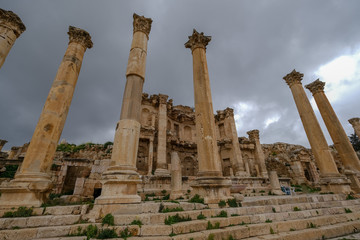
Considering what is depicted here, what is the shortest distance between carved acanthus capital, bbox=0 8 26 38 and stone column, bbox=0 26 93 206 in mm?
2329

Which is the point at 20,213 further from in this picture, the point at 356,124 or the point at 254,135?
the point at 356,124

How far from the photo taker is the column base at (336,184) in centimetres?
920

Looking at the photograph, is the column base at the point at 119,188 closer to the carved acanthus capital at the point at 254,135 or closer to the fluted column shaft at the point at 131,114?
the fluted column shaft at the point at 131,114

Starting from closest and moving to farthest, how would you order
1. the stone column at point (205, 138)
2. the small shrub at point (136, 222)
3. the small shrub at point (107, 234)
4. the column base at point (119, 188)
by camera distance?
the small shrub at point (107, 234) → the small shrub at point (136, 222) → the column base at point (119, 188) → the stone column at point (205, 138)

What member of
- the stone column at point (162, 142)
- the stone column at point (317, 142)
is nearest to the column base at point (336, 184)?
the stone column at point (317, 142)

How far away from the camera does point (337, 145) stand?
39.3ft

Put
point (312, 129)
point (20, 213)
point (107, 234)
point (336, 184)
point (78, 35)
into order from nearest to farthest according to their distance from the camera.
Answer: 1. point (107, 234)
2. point (20, 213)
3. point (78, 35)
4. point (336, 184)
5. point (312, 129)

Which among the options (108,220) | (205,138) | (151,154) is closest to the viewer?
(108,220)

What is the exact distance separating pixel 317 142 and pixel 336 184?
257 centimetres

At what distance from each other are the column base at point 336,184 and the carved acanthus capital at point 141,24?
44.2ft

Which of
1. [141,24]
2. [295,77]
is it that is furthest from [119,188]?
[295,77]

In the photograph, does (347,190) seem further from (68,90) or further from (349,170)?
(68,90)

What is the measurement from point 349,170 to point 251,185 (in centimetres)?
686

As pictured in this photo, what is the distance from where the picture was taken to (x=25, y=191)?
16.2 ft
